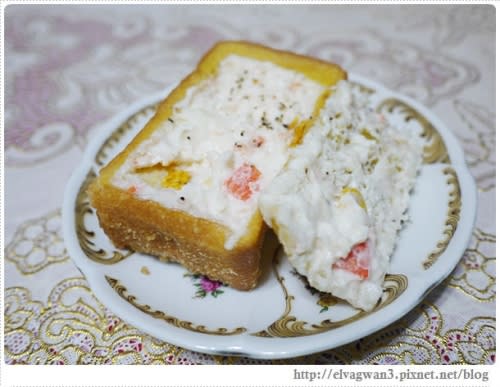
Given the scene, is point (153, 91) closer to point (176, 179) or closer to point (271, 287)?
point (176, 179)

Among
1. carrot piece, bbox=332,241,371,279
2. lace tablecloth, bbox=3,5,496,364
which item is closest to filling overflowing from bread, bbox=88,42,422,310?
carrot piece, bbox=332,241,371,279

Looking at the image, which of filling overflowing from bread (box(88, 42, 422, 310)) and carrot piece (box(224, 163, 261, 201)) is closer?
filling overflowing from bread (box(88, 42, 422, 310))

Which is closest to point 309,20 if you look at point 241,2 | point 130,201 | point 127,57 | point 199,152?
point 241,2

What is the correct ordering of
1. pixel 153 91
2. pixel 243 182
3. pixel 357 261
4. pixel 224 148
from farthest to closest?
pixel 153 91 < pixel 224 148 < pixel 243 182 < pixel 357 261

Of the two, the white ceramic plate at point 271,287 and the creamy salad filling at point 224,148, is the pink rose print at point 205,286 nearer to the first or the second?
the white ceramic plate at point 271,287

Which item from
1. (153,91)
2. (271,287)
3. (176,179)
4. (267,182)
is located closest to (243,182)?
(267,182)

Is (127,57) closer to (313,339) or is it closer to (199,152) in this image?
(199,152)

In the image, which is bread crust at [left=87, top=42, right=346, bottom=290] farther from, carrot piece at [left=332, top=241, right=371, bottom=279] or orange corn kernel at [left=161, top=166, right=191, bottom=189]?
carrot piece at [left=332, top=241, right=371, bottom=279]
